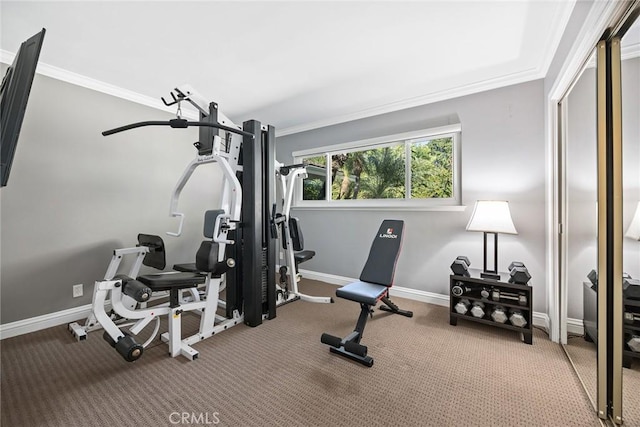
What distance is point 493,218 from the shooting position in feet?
7.81

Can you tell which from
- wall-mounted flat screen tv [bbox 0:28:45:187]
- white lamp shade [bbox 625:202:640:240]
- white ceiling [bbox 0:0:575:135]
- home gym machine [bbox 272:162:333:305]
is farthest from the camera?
home gym machine [bbox 272:162:333:305]

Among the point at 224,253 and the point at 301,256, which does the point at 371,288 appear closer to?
the point at 301,256

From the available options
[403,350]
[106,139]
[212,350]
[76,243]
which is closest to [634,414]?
[403,350]

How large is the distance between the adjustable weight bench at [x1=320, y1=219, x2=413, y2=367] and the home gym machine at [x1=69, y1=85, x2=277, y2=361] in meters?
0.85

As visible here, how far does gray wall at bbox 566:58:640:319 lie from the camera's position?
45.9 inches

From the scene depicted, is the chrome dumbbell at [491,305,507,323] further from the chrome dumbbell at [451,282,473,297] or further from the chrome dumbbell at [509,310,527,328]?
the chrome dumbbell at [451,282,473,297]

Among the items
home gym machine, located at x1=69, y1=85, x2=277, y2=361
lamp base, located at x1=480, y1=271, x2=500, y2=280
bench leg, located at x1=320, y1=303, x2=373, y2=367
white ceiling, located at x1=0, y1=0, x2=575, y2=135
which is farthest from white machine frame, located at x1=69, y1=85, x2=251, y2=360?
lamp base, located at x1=480, y1=271, x2=500, y2=280

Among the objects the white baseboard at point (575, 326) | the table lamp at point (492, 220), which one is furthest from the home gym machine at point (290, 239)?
the white baseboard at point (575, 326)

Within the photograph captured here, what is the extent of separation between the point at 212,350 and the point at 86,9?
2532 millimetres

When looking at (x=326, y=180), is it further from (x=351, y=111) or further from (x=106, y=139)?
(x=106, y=139)

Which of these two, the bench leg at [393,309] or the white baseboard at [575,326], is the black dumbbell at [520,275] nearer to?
the white baseboard at [575,326]

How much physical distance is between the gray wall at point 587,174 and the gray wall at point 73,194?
3.87 m

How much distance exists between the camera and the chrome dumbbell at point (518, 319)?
2.18 meters

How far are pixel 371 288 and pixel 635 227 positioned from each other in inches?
59.1
